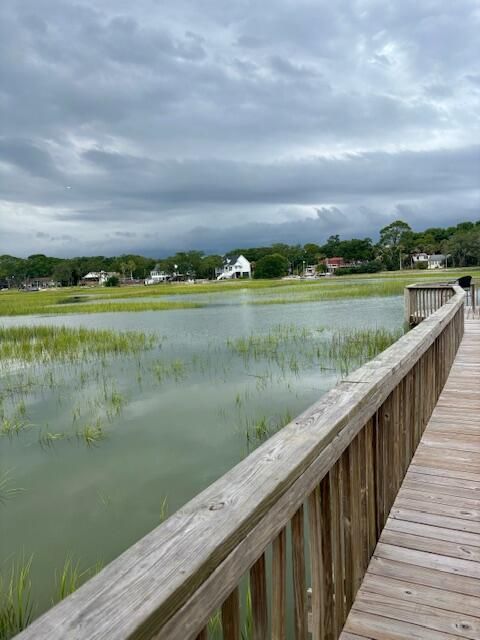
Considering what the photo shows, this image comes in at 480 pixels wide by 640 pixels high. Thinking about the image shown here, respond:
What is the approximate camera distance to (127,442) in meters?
6.39

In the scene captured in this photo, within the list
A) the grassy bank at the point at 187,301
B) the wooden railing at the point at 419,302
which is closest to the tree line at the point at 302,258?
the grassy bank at the point at 187,301

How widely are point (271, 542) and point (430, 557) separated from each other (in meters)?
1.56

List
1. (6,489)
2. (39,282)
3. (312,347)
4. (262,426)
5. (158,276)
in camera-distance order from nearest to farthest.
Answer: (6,489)
(262,426)
(312,347)
(39,282)
(158,276)

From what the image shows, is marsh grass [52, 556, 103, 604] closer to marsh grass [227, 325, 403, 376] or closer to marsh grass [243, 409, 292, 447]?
marsh grass [243, 409, 292, 447]

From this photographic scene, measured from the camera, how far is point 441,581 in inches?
82.8

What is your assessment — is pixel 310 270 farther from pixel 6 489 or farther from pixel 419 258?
pixel 6 489

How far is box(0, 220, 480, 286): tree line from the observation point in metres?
89.1

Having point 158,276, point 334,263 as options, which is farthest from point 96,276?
point 334,263

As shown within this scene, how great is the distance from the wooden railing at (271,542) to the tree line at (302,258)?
87300 millimetres

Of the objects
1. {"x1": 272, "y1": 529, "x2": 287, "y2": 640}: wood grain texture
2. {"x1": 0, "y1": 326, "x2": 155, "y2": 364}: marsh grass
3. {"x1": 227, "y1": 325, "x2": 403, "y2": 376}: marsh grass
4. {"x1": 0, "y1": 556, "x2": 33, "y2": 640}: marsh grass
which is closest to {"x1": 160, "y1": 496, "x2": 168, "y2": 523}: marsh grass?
{"x1": 0, "y1": 556, "x2": 33, "y2": 640}: marsh grass

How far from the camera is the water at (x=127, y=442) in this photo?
4.27 meters

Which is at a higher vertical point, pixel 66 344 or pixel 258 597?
pixel 258 597

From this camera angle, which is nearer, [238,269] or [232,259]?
[238,269]

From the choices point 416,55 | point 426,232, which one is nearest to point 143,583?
point 416,55
